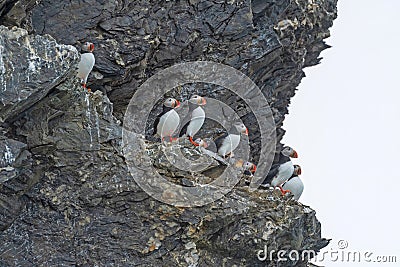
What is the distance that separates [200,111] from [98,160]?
376 cm

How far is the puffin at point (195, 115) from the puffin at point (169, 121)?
0.36 m

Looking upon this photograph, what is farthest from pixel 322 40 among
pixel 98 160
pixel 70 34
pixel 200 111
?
pixel 98 160

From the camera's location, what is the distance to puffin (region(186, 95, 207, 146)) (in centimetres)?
1428

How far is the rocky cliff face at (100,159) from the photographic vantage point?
382 inches

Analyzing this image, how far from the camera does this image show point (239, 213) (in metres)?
12.1

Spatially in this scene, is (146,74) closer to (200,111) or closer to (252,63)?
(200,111)

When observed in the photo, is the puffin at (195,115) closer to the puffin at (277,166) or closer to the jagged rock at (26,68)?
the puffin at (277,166)

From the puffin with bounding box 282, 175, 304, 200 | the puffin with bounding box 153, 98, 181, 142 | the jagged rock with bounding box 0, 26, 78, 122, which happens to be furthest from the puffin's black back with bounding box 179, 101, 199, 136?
the jagged rock with bounding box 0, 26, 78, 122

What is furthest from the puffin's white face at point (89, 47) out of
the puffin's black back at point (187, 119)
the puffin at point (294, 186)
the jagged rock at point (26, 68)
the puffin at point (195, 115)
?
the puffin at point (294, 186)

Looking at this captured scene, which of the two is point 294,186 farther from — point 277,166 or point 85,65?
point 85,65

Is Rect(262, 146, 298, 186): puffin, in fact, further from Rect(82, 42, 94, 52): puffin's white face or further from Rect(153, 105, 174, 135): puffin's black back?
Rect(82, 42, 94, 52): puffin's white face

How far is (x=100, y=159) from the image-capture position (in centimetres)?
1128

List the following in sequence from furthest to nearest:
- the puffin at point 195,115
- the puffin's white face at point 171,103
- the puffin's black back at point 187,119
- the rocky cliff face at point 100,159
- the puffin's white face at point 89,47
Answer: the puffin's black back at point 187,119
the puffin at point 195,115
the puffin's white face at point 171,103
the puffin's white face at point 89,47
the rocky cliff face at point 100,159

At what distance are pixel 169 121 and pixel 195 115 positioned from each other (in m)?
0.97
